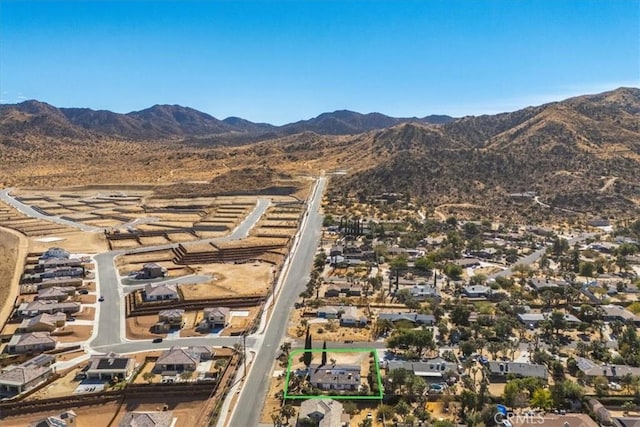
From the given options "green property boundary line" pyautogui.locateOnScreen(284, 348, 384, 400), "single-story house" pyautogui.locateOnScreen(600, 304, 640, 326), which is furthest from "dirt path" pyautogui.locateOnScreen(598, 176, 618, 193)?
"green property boundary line" pyautogui.locateOnScreen(284, 348, 384, 400)

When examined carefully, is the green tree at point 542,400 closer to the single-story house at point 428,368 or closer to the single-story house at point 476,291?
the single-story house at point 428,368

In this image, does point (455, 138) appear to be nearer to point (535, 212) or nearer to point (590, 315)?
point (535, 212)

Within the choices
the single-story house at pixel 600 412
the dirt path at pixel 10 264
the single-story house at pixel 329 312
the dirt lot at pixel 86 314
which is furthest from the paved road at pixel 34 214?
the single-story house at pixel 600 412

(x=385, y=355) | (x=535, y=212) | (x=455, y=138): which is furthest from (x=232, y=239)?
(x=455, y=138)

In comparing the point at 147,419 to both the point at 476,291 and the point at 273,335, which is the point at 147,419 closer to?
the point at 273,335

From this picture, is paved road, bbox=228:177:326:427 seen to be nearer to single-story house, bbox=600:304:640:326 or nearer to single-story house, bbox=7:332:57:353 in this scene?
single-story house, bbox=7:332:57:353

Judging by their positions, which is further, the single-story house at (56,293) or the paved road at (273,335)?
the single-story house at (56,293)
